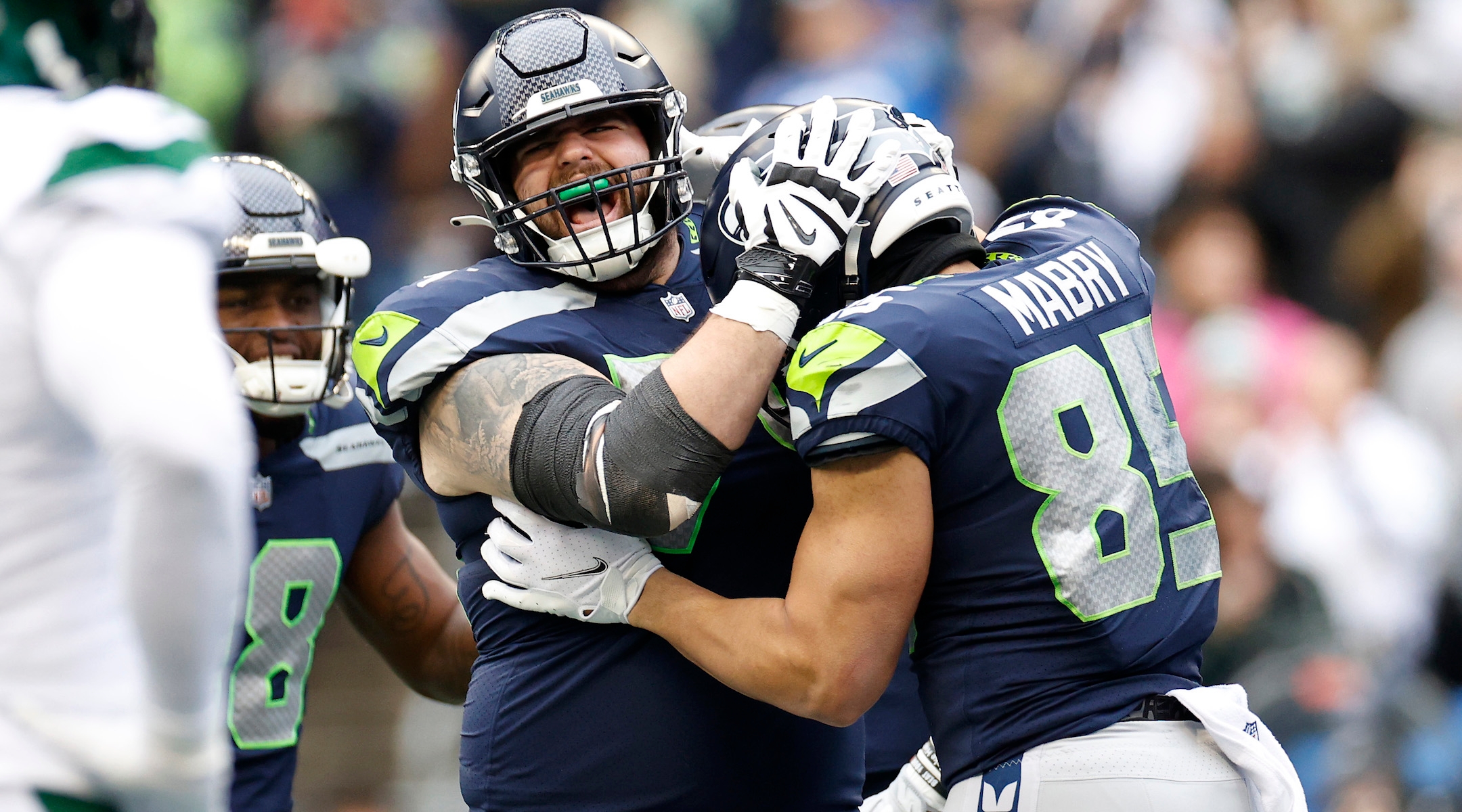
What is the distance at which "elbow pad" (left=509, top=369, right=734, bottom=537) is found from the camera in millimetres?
2355

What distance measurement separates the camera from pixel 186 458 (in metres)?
1.37

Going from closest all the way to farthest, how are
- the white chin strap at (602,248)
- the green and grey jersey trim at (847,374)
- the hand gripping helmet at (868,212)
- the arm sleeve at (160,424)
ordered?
1. the arm sleeve at (160,424)
2. the green and grey jersey trim at (847,374)
3. the hand gripping helmet at (868,212)
4. the white chin strap at (602,248)

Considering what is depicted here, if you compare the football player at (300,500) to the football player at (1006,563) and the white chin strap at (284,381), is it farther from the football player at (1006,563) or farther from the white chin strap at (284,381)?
the football player at (1006,563)

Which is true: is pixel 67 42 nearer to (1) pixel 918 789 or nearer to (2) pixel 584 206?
(2) pixel 584 206

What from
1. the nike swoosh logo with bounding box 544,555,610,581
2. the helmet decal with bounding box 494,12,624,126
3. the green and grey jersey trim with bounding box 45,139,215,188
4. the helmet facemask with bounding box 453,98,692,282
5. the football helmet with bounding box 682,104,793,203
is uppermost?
the green and grey jersey trim with bounding box 45,139,215,188

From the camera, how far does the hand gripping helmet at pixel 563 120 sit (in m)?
2.74

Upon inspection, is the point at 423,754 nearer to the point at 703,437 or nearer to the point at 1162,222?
the point at 1162,222

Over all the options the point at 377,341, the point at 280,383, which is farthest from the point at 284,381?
the point at 377,341

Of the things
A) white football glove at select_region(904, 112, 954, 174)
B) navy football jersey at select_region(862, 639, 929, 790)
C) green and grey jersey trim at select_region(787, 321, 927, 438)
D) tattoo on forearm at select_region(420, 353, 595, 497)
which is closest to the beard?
tattoo on forearm at select_region(420, 353, 595, 497)

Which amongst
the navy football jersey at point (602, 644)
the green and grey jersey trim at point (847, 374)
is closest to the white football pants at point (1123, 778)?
the navy football jersey at point (602, 644)

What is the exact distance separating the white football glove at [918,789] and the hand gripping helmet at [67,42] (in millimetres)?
1825

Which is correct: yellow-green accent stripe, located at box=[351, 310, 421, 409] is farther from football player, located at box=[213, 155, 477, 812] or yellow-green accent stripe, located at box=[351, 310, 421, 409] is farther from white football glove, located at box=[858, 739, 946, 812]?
white football glove, located at box=[858, 739, 946, 812]

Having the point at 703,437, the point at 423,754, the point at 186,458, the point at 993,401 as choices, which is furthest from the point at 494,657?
the point at 423,754

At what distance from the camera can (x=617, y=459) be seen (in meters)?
2.36
